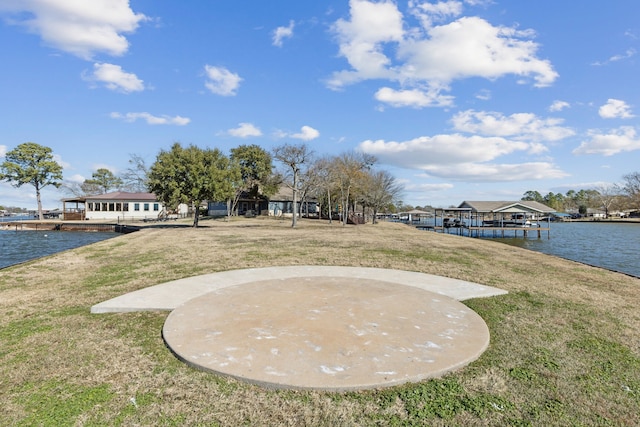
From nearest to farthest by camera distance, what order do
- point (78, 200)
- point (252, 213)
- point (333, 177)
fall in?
point (333, 177) < point (78, 200) < point (252, 213)

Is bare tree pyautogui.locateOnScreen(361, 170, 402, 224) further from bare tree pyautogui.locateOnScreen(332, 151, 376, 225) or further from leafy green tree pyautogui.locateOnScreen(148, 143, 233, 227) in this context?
leafy green tree pyautogui.locateOnScreen(148, 143, 233, 227)

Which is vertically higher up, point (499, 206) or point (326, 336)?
point (499, 206)

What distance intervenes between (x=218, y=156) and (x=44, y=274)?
2106 cm

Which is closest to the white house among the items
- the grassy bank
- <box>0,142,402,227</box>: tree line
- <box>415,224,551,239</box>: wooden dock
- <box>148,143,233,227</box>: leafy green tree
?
<box>0,142,402,227</box>: tree line

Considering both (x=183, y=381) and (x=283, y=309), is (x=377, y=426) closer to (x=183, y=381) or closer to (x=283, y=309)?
(x=183, y=381)

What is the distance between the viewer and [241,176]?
41.6 m

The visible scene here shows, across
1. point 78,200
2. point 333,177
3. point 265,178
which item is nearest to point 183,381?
point 333,177

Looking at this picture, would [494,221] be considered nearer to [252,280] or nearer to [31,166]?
[252,280]

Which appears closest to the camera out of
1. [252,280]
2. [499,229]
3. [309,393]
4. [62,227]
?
[309,393]

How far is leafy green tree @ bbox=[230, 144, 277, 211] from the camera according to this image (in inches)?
1662

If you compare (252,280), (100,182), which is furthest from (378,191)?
(100,182)

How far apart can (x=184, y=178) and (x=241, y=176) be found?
16939 mm

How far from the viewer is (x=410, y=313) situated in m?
4.87

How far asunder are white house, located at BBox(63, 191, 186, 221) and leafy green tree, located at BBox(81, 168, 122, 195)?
20.4 meters
